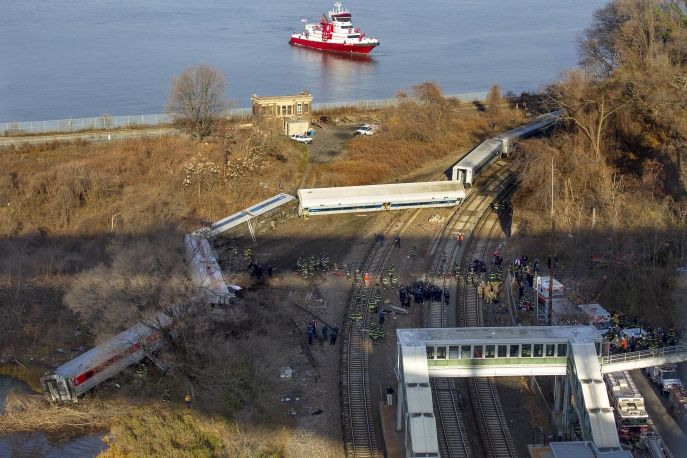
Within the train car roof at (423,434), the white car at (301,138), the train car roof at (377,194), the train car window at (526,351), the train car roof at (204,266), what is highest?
the white car at (301,138)

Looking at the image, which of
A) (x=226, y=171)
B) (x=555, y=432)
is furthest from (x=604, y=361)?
(x=226, y=171)

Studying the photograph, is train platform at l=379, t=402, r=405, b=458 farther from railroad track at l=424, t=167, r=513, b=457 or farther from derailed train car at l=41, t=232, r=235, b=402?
derailed train car at l=41, t=232, r=235, b=402

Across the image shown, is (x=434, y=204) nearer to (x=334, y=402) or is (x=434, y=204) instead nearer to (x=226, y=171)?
(x=226, y=171)

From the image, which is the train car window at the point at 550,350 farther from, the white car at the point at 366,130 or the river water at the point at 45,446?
the white car at the point at 366,130

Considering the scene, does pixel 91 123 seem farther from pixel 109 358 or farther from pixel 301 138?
pixel 109 358

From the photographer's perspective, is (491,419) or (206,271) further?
(206,271)

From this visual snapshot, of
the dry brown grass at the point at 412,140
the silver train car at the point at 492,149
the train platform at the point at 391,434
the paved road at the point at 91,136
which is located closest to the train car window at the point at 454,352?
the train platform at the point at 391,434

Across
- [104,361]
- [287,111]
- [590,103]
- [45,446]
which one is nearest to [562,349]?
[104,361]

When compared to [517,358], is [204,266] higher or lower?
higher
